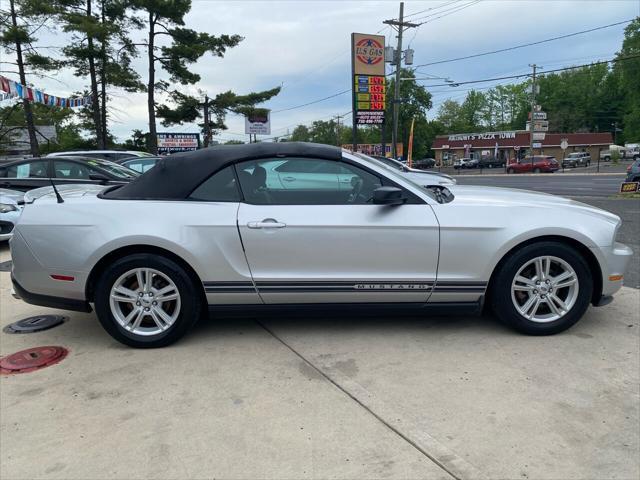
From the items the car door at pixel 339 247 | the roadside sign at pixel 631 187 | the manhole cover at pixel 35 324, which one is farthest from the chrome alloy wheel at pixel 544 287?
the roadside sign at pixel 631 187

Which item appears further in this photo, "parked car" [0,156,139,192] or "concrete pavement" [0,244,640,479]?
"parked car" [0,156,139,192]

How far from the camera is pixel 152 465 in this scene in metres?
2.19

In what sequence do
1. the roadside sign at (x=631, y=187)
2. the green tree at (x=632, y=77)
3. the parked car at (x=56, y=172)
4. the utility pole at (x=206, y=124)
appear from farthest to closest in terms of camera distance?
the green tree at (x=632, y=77) < the utility pole at (x=206, y=124) < the roadside sign at (x=631, y=187) < the parked car at (x=56, y=172)

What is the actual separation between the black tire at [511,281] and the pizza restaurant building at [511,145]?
65.2 metres

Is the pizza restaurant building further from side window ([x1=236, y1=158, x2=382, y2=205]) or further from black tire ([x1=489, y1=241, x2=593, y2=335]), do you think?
side window ([x1=236, y1=158, x2=382, y2=205])

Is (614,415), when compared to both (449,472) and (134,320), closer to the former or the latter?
(449,472)

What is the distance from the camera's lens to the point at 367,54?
99.0 ft

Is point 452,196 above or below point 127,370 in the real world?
above

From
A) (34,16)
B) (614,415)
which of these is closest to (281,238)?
(614,415)

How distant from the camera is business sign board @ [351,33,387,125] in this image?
29.6 metres

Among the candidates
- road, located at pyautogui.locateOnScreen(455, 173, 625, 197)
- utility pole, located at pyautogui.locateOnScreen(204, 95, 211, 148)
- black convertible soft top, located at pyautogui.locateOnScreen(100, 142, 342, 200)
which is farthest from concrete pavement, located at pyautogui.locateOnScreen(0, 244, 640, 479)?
utility pole, located at pyautogui.locateOnScreen(204, 95, 211, 148)

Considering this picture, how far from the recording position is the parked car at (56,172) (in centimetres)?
896

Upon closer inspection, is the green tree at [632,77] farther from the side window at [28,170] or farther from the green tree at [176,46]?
the side window at [28,170]

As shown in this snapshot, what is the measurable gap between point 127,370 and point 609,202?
12.2 m
